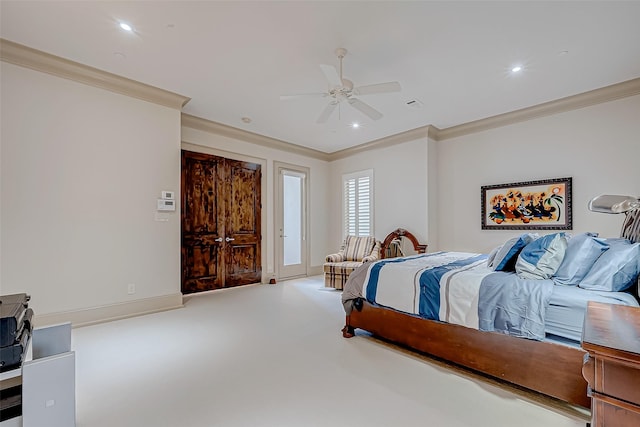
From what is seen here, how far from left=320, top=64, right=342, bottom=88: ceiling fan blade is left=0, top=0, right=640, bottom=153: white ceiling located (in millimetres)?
418

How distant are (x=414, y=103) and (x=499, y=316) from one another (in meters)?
3.21

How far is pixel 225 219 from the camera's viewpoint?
5309 mm

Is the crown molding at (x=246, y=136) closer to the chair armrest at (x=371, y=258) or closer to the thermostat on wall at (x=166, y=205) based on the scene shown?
the thermostat on wall at (x=166, y=205)

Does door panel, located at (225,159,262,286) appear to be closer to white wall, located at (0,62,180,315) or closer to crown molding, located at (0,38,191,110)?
white wall, located at (0,62,180,315)

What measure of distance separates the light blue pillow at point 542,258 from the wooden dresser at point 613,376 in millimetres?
1582

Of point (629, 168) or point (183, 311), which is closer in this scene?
point (629, 168)

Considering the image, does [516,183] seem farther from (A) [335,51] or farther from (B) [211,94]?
(B) [211,94]

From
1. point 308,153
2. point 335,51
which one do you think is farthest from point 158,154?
point 308,153

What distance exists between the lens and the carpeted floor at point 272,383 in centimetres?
179

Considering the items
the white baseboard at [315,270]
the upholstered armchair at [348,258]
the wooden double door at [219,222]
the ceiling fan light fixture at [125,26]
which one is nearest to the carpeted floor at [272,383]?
the wooden double door at [219,222]

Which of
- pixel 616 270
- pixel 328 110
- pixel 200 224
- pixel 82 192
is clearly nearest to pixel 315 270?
pixel 200 224

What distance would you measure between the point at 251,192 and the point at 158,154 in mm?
1931

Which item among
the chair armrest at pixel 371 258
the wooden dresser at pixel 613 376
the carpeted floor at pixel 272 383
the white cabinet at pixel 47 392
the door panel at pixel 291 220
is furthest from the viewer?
the door panel at pixel 291 220

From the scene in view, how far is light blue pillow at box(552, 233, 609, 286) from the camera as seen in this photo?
2.11 m
